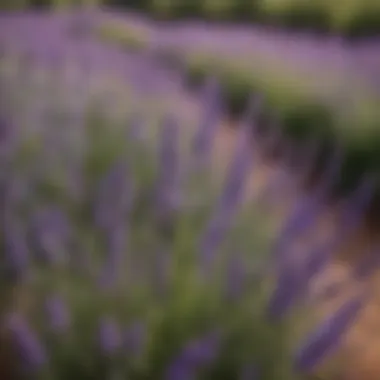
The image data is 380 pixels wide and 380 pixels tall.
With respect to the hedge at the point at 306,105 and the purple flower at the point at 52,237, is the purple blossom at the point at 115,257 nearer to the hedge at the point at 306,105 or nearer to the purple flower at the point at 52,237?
the purple flower at the point at 52,237

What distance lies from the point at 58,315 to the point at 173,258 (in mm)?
91

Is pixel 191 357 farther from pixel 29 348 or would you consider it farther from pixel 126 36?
pixel 126 36

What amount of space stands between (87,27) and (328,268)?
415 millimetres

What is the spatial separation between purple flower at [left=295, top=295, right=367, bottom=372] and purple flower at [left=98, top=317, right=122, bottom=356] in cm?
11

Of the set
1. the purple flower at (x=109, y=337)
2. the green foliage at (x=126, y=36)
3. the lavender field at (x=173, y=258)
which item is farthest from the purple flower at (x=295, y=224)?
the green foliage at (x=126, y=36)

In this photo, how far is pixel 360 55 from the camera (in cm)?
75

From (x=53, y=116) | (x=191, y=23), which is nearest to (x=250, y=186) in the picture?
(x=53, y=116)

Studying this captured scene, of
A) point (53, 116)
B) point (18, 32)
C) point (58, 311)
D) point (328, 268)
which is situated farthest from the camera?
point (18, 32)

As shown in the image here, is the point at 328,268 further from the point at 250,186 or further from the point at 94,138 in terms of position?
the point at 94,138

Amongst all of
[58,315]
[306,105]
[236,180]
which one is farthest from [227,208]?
[306,105]

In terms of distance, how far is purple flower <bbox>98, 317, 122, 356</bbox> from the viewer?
439 millimetres

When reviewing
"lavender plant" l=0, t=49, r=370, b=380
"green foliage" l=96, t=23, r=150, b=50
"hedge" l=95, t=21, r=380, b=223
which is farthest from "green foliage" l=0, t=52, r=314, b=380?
"green foliage" l=96, t=23, r=150, b=50

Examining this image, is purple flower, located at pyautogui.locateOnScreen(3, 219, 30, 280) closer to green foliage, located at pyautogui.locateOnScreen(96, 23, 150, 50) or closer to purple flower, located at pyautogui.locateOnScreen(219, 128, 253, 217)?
purple flower, located at pyautogui.locateOnScreen(219, 128, 253, 217)

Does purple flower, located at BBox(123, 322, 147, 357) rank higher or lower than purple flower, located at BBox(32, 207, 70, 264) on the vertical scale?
lower
